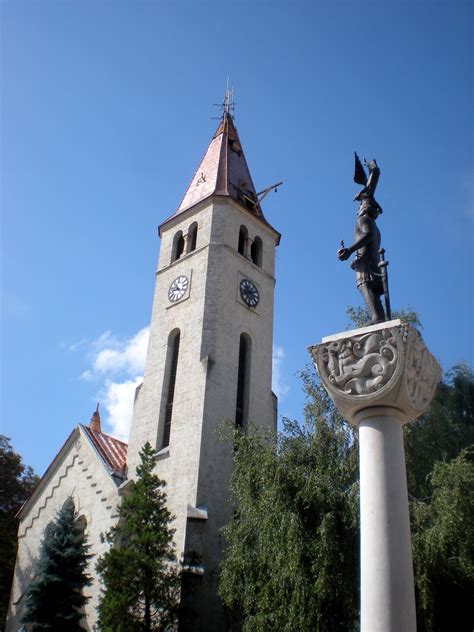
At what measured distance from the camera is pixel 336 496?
16.8 metres

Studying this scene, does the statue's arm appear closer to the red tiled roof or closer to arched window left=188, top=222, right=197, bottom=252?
the red tiled roof

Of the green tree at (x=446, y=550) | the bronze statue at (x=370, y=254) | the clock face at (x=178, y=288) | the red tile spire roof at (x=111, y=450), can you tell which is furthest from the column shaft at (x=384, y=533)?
the clock face at (x=178, y=288)

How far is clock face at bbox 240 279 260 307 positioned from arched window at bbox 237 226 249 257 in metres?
2.16

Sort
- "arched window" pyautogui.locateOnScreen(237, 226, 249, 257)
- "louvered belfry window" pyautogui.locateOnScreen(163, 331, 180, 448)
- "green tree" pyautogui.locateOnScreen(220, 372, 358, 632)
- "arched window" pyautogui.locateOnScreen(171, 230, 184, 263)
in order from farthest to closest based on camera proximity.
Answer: "arched window" pyautogui.locateOnScreen(171, 230, 184, 263), "arched window" pyautogui.locateOnScreen(237, 226, 249, 257), "louvered belfry window" pyautogui.locateOnScreen(163, 331, 180, 448), "green tree" pyautogui.locateOnScreen(220, 372, 358, 632)

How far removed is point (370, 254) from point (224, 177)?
25.6 metres

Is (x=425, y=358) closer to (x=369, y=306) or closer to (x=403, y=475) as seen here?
(x=369, y=306)

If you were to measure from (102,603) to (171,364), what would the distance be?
38.8ft

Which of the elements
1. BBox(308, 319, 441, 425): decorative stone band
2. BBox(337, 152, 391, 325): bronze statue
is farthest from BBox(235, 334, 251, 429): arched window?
BBox(308, 319, 441, 425): decorative stone band

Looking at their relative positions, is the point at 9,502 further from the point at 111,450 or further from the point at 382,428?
the point at 382,428

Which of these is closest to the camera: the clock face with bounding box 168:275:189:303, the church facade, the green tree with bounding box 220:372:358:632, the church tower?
the green tree with bounding box 220:372:358:632

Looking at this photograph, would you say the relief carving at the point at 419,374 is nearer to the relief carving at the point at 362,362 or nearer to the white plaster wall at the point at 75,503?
the relief carving at the point at 362,362

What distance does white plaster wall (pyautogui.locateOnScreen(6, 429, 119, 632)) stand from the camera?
2511 cm

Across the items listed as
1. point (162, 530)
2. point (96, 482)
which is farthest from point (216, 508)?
point (96, 482)

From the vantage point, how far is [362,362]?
8.12 metres
